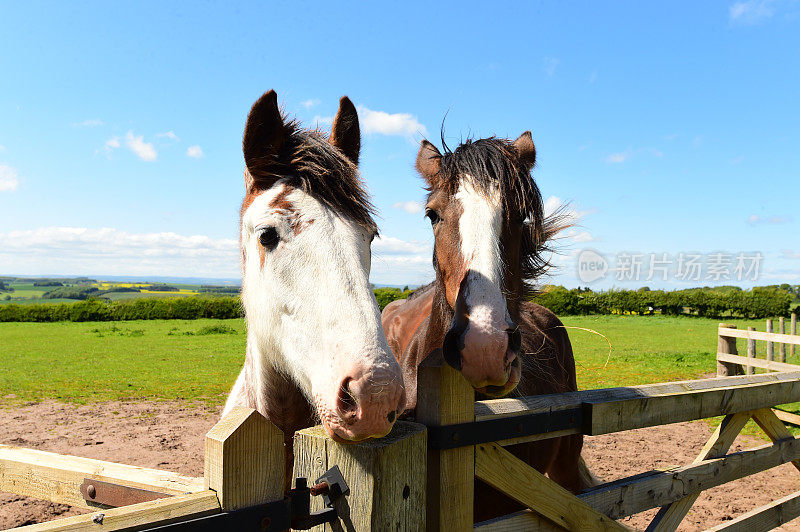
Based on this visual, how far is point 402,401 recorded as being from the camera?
4.76 ft

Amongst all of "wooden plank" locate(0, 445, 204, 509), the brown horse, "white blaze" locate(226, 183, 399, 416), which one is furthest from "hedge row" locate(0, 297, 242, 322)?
"white blaze" locate(226, 183, 399, 416)

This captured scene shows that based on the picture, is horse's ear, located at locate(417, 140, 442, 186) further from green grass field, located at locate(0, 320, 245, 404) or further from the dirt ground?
green grass field, located at locate(0, 320, 245, 404)

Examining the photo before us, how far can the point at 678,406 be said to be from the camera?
8.20 ft

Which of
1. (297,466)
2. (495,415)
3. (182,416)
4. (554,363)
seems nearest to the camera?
(297,466)

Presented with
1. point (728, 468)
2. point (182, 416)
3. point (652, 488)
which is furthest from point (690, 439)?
point (182, 416)

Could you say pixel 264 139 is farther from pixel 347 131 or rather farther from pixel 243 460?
pixel 243 460

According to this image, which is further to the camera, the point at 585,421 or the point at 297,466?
the point at 585,421

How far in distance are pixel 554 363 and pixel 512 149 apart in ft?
5.35

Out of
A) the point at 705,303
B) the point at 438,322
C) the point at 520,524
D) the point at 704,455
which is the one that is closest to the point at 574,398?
the point at 520,524

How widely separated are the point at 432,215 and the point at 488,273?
0.77m

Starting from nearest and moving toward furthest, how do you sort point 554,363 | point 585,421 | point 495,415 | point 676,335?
point 495,415 < point 585,421 < point 554,363 < point 676,335

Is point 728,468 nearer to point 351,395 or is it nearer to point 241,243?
point 351,395

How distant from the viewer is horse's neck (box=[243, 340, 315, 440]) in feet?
7.20

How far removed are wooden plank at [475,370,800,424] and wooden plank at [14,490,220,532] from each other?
929 mm
